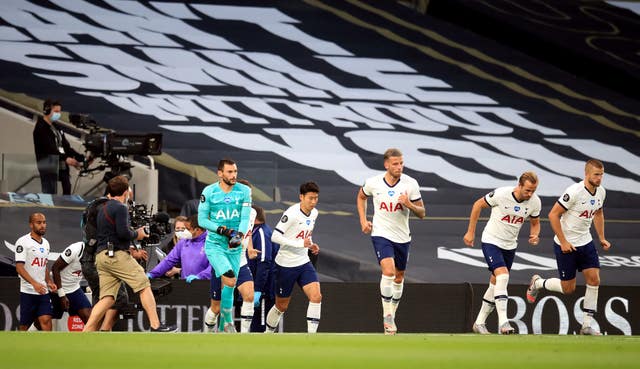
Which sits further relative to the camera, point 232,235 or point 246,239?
point 246,239

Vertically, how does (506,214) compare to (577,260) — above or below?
above

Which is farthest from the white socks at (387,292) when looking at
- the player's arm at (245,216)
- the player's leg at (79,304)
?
the player's leg at (79,304)

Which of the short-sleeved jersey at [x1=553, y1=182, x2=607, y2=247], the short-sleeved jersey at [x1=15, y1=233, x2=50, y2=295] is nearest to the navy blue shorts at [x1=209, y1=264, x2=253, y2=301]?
the short-sleeved jersey at [x1=15, y1=233, x2=50, y2=295]

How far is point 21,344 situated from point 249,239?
4.62 metres

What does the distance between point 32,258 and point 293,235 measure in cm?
371

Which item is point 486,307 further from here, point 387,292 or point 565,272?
point 387,292

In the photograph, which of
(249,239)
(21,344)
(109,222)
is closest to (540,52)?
(249,239)

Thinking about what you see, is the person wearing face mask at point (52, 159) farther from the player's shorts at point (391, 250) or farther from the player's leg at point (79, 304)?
the player's shorts at point (391, 250)

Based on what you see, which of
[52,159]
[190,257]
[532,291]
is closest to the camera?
[190,257]

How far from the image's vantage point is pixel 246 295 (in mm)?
13461

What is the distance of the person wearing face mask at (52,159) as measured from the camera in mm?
17812

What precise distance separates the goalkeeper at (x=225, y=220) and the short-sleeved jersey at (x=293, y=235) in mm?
679

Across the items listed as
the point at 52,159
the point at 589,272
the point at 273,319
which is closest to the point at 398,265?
the point at 273,319

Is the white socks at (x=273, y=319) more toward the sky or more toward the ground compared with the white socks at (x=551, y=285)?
more toward the ground
